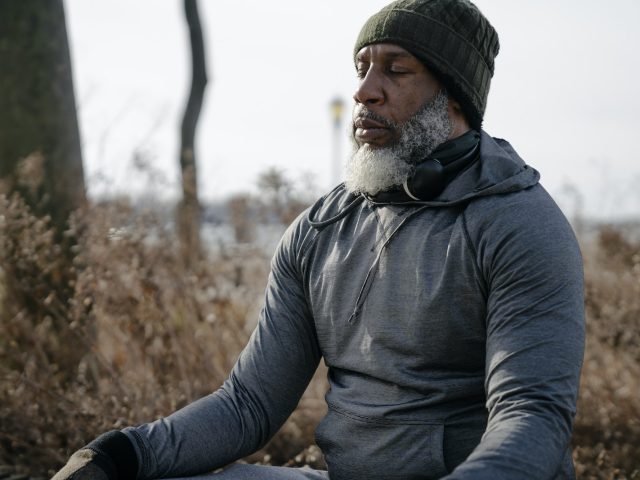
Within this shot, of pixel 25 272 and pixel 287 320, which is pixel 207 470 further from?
pixel 25 272

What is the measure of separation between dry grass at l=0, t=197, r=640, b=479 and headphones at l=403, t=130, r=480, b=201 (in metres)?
1.76

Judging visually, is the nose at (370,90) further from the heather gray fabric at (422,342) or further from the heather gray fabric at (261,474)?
the heather gray fabric at (261,474)

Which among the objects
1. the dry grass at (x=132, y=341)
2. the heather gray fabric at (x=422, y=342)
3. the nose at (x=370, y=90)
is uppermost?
the nose at (x=370, y=90)

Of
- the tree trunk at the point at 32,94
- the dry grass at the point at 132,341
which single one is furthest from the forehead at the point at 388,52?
the tree trunk at the point at 32,94

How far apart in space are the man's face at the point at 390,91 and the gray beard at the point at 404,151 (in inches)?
0.6

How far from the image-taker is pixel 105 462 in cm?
245

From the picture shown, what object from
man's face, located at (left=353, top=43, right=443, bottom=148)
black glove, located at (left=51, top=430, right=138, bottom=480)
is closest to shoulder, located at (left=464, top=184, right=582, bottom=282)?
man's face, located at (left=353, top=43, right=443, bottom=148)

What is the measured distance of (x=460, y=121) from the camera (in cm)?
279

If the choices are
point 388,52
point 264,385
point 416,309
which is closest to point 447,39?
point 388,52

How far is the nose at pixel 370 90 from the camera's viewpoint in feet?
8.80

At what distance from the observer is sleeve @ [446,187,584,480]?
2055 millimetres

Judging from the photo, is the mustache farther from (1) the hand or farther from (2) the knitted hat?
(1) the hand

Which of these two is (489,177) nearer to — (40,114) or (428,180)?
(428,180)

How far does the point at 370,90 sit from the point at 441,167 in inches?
12.7
